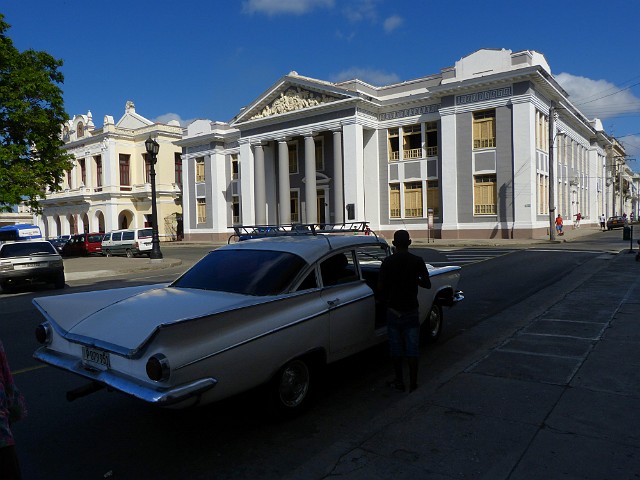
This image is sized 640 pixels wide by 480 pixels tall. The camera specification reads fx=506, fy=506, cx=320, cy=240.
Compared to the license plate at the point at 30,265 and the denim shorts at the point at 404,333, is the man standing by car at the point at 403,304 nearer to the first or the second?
the denim shorts at the point at 404,333

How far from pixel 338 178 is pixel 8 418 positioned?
37.0 metres

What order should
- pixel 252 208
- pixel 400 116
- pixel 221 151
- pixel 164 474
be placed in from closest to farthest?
pixel 164 474, pixel 400 116, pixel 252 208, pixel 221 151

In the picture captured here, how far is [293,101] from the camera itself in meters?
41.0

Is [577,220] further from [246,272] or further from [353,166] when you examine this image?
[246,272]

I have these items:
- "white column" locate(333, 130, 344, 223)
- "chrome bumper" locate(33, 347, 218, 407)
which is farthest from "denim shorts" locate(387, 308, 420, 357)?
"white column" locate(333, 130, 344, 223)

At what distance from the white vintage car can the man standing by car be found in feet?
1.09

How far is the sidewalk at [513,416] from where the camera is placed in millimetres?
3496

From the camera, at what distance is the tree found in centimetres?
2509

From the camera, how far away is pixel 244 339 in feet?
12.7

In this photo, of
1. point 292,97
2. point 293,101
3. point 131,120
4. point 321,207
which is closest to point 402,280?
point 321,207

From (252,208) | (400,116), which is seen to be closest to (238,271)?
(400,116)

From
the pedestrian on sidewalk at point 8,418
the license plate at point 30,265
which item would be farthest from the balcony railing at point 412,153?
the pedestrian on sidewalk at point 8,418

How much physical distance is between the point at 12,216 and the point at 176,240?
41.8 m

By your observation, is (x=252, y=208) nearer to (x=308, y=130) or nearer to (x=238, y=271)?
(x=308, y=130)
